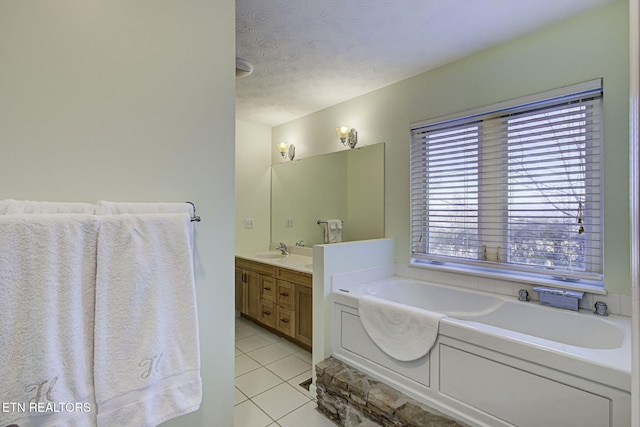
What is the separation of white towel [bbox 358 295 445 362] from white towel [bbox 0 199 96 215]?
63.8 inches

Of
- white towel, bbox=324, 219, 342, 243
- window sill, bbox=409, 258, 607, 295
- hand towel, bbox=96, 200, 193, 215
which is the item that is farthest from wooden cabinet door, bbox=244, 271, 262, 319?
hand towel, bbox=96, 200, 193, 215

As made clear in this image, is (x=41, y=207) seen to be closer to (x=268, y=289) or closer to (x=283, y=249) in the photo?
(x=268, y=289)

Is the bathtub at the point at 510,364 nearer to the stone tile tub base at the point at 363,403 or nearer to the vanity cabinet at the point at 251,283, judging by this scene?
the stone tile tub base at the point at 363,403

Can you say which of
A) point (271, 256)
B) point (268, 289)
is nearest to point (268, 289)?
point (268, 289)

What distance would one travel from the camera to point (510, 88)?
7.07 feet

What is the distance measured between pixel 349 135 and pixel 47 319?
282 centimetres

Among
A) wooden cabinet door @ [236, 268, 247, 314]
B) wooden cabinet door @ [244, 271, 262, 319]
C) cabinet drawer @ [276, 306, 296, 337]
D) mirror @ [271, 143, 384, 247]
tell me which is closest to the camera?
→ cabinet drawer @ [276, 306, 296, 337]

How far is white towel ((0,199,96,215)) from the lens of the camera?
84cm

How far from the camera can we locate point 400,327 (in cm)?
181

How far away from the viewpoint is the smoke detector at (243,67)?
2.34 meters

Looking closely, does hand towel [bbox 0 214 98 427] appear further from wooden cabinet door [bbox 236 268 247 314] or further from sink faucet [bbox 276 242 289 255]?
sink faucet [bbox 276 242 289 255]

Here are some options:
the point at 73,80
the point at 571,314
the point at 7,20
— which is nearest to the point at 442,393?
the point at 571,314

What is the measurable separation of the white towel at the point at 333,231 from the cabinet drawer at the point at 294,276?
710mm

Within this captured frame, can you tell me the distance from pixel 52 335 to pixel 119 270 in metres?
0.23
